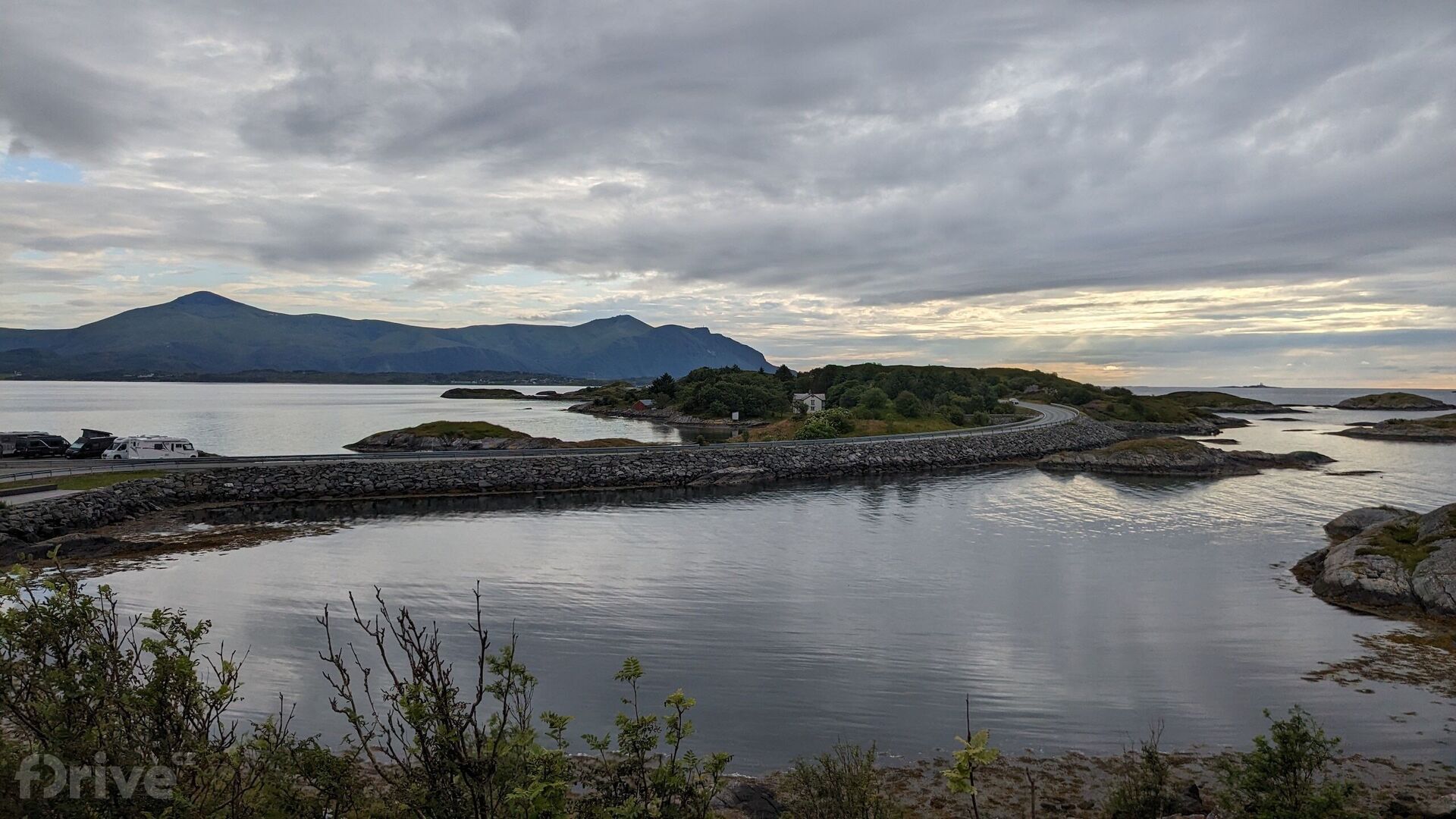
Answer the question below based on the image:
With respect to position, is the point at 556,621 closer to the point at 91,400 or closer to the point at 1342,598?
the point at 1342,598

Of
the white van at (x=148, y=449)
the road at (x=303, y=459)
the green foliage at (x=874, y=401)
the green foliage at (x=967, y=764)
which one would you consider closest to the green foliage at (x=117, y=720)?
the green foliage at (x=967, y=764)

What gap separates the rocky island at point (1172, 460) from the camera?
212 ft

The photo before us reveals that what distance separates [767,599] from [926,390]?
311 feet

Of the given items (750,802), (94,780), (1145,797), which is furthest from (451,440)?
(1145,797)

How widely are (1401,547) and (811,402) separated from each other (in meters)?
82.3

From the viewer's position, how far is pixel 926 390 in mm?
114812

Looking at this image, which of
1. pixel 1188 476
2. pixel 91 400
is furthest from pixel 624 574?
pixel 91 400

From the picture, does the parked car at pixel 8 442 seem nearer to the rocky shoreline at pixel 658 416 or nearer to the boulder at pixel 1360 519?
the boulder at pixel 1360 519

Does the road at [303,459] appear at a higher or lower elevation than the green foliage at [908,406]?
lower

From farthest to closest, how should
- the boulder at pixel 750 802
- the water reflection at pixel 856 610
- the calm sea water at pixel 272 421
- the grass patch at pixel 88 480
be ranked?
the calm sea water at pixel 272 421
the grass patch at pixel 88 480
the water reflection at pixel 856 610
the boulder at pixel 750 802

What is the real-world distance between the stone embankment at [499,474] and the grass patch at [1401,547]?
37.3 metres

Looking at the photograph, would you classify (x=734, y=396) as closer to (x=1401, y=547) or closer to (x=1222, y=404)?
(x=1401, y=547)

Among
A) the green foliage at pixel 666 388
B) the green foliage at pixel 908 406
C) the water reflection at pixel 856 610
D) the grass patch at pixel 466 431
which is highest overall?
the green foliage at pixel 666 388

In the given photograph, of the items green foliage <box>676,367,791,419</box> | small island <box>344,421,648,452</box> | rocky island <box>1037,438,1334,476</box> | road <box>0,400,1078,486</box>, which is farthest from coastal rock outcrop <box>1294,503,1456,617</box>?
green foliage <box>676,367,791,419</box>
